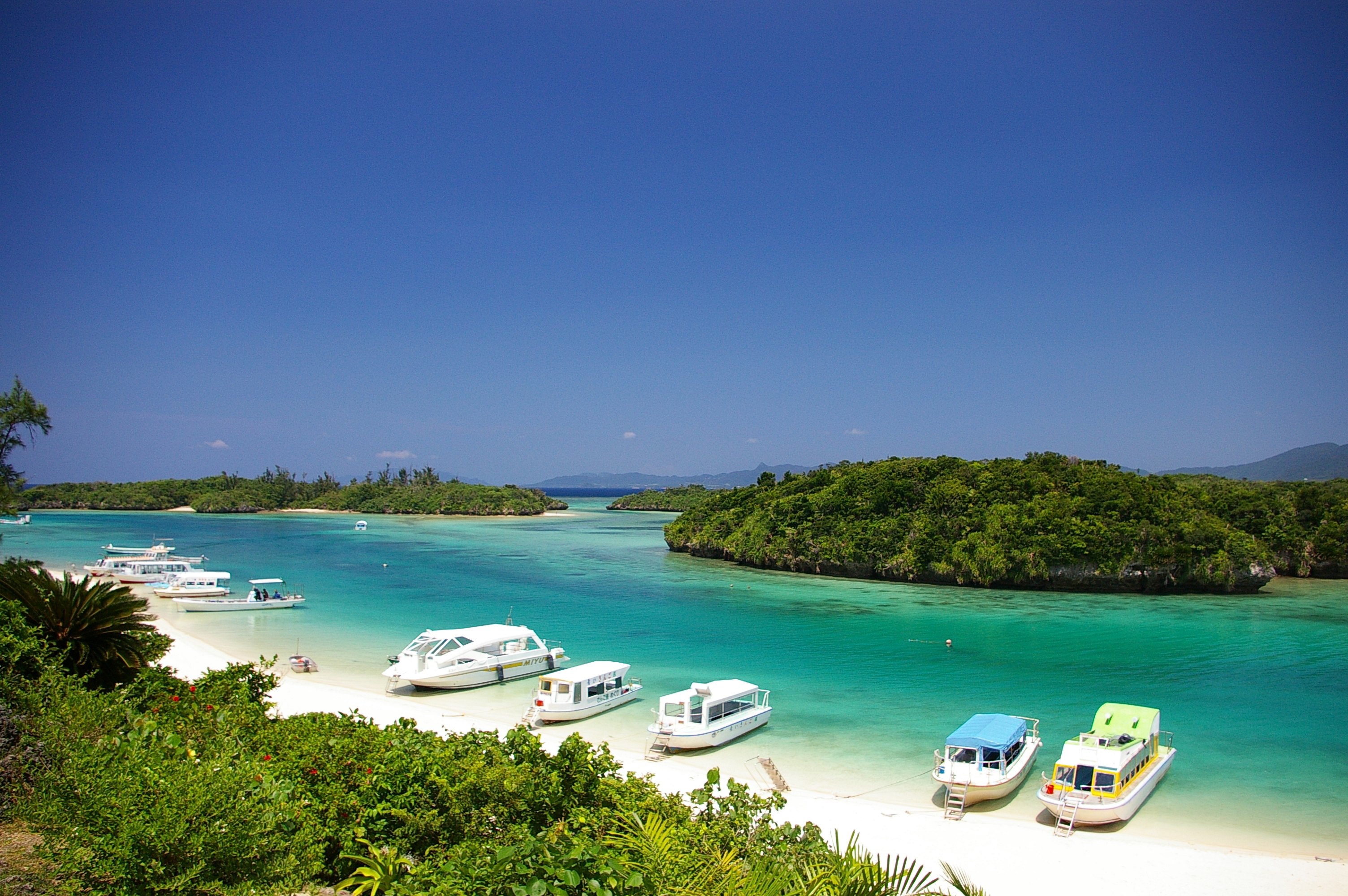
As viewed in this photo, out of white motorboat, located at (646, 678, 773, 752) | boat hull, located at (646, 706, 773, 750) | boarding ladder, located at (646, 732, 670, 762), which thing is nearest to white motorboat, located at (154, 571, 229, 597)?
white motorboat, located at (646, 678, 773, 752)

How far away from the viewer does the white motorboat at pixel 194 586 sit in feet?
119

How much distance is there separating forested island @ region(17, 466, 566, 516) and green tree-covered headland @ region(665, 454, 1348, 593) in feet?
258

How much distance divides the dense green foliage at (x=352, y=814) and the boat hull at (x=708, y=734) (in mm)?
7043

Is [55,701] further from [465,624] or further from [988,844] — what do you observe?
[465,624]

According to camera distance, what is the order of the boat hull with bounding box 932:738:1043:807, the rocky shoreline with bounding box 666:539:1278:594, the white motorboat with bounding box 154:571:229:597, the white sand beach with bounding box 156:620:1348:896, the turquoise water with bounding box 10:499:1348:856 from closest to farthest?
the white sand beach with bounding box 156:620:1348:896, the boat hull with bounding box 932:738:1043:807, the turquoise water with bounding box 10:499:1348:856, the white motorboat with bounding box 154:571:229:597, the rocky shoreline with bounding box 666:539:1278:594

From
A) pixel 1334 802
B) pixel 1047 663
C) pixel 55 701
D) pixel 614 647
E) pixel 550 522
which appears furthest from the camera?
pixel 550 522

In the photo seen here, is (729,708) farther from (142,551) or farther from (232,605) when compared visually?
(142,551)

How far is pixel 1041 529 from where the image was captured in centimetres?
4441

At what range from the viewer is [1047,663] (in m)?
25.3

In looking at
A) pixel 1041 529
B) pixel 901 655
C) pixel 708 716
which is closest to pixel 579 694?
pixel 708 716

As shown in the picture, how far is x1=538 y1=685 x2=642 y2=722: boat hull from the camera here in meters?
18.7

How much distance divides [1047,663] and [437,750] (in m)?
23.7

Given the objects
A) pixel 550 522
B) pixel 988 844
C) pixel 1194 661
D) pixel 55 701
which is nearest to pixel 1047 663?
pixel 1194 661

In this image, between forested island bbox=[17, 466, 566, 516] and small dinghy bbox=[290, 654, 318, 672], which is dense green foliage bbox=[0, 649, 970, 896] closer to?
small dinghy bbox=[290, 654, 318, 672]
